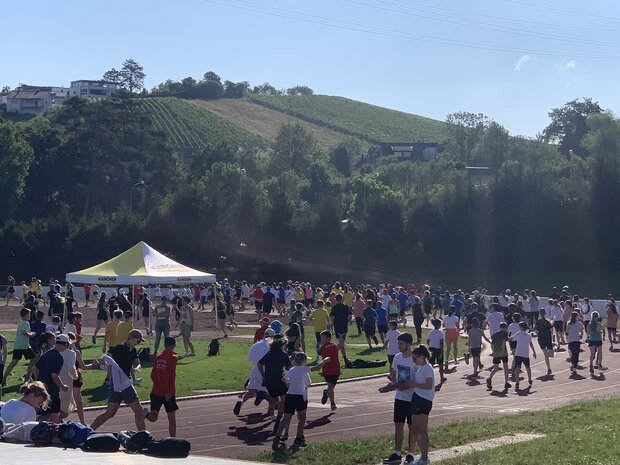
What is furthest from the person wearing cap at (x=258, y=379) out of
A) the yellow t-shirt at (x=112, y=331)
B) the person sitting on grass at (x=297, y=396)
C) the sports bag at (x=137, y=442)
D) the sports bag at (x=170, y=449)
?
the yellow t-shirt at (x=112, y=331)

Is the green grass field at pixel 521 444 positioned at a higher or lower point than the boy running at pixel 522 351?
lower

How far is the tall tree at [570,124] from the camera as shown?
14451 centimetres

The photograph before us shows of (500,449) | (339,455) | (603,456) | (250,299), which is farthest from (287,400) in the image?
(250,299)

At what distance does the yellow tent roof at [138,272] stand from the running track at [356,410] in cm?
926

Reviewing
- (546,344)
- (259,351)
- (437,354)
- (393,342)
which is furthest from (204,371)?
(546,344)

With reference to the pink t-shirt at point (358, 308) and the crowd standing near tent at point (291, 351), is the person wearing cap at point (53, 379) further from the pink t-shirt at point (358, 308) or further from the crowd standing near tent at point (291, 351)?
the pink t-shirt at point (358, 308)

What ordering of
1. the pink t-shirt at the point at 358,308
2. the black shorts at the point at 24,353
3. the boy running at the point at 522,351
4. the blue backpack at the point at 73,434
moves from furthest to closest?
the pink t-shirt at the point at 358,308, the boy running at the point at 522,351, the black shorts at the point at 24,353, the blue backpack at the point at 73,434

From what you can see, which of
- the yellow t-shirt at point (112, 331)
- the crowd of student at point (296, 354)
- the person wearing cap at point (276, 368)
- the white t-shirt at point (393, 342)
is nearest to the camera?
the crowd of student at point (296, 354)

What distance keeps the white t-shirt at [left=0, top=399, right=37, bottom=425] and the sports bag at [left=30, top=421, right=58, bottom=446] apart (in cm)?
58

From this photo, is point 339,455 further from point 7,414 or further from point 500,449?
point 7,414

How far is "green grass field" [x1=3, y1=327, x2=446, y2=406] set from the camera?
23.3 metres

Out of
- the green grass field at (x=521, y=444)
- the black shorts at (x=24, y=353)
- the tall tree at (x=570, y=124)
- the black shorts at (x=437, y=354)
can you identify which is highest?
the tall tree at (x=570, y=124)

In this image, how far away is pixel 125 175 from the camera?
345ft

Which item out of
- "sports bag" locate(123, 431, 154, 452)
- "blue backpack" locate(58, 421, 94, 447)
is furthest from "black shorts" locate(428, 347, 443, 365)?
"blue backpack" locate(58, 421, 94, 447)
